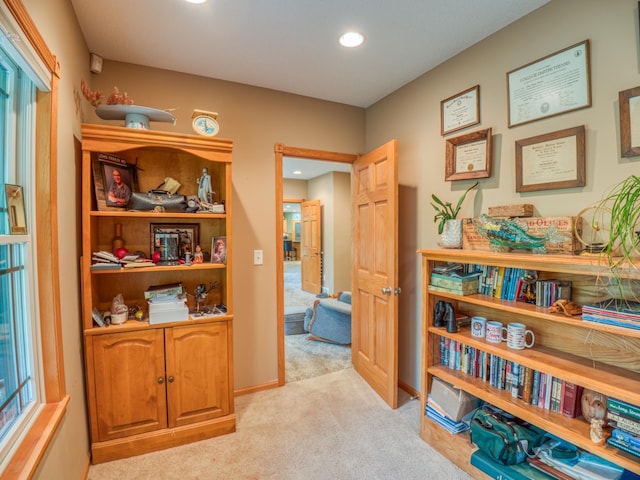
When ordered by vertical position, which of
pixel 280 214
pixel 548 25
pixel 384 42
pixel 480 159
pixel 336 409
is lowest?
pixel 336 409

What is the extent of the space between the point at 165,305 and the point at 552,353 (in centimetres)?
224

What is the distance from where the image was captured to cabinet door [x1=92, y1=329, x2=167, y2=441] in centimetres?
188

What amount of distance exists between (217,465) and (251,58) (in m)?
2.65

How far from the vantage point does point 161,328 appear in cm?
200

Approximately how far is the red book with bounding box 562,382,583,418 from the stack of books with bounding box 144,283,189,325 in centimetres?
213

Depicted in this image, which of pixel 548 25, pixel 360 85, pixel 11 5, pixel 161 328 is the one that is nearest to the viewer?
pixel 11 5

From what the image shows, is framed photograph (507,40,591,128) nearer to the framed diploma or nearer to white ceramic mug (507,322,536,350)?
the framed diploma

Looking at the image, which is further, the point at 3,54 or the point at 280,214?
the point at 280,214

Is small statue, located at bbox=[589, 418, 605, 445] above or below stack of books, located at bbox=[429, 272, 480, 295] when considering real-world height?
below

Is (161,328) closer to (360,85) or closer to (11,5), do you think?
(11,5)

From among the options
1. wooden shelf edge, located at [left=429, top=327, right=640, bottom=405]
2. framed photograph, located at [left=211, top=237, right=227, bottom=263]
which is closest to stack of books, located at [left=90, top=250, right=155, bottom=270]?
framed photograph, located at [left=211, top=237, right=227, bottom=263]

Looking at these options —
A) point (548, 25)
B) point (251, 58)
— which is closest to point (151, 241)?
point (251, 58)

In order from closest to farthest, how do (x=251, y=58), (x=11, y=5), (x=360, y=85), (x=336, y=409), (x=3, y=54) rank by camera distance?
1. (x=11, y=5)
2. (x=3, y=54)
3. (x=251, y=58)
4. (x=336, y=409)
5. (x=360, y=85)

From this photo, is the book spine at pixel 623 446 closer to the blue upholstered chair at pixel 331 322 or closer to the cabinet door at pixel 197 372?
the cabinet door at pixel 197 372
